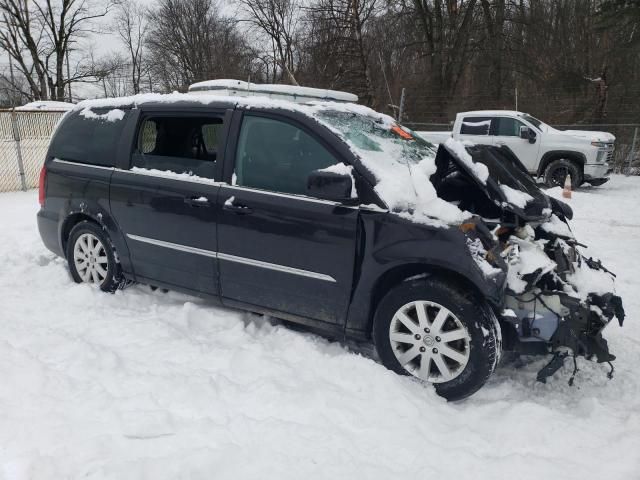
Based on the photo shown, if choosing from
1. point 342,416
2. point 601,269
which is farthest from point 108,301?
point 601,269

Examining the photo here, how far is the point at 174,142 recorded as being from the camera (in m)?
4.24

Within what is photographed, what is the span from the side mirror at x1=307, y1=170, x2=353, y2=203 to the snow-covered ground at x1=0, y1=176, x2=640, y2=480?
1.11 meters

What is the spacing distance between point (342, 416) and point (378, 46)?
2660 cm

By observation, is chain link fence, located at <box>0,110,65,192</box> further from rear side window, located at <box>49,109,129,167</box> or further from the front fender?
the front fender

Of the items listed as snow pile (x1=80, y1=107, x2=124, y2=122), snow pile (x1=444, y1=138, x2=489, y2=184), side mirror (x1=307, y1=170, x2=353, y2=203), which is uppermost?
snow pile (x1=80, y1=107, x2=124, y2=122)

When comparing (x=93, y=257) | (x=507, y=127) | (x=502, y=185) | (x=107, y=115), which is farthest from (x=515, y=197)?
(x=507, y=127)

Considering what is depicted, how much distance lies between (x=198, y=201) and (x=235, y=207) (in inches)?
13.7

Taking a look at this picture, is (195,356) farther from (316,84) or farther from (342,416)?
(316,84)

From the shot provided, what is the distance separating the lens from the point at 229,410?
9.09ft

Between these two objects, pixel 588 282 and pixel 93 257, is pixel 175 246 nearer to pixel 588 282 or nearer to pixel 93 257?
pixel 93 257

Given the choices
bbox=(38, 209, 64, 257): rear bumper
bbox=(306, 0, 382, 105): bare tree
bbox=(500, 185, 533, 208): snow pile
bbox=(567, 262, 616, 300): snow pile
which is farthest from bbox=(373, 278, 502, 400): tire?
bbox=(306, 0, 382, 105): bare tree

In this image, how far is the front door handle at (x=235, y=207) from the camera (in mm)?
3512

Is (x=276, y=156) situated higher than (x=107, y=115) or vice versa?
(x=107, y=115)

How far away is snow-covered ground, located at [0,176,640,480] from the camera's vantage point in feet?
7.75
